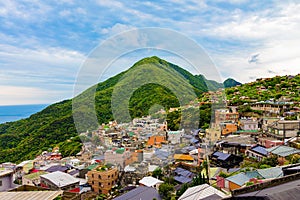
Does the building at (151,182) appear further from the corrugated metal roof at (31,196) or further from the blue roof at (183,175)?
the corrugated metal roof at (31,196)

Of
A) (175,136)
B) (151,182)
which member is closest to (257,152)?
(151,182)

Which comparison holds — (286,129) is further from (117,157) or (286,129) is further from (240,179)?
(117,157)

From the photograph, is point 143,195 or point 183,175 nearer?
point 143,195

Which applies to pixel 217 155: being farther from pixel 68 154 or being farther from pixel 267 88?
pixel 267 88

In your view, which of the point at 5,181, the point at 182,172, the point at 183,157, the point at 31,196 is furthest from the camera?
the point at 183,157

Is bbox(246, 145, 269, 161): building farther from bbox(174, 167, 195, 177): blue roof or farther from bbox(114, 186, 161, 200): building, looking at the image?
bbox(114, 186, 161, 200): building

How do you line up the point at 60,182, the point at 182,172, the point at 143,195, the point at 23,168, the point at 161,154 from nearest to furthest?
the point at 143,195 < the point at 60,182 < the point at 182,172 < the point at 161,154 < the point at 23,168
